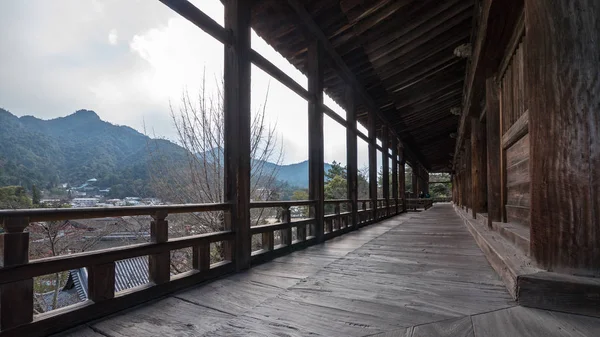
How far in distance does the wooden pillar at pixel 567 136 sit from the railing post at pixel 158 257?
2.37m

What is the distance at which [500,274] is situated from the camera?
7.67 feet

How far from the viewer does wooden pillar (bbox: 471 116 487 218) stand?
17.9 feet

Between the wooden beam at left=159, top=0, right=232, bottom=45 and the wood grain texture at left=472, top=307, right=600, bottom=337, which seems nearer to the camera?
the wood grain texture at left=472, top=307, right=600, bottom=337

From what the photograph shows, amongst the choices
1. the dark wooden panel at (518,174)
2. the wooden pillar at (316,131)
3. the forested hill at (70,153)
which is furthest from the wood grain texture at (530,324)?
the forested hill at (70,153)

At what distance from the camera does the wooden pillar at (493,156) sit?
12.4 feet

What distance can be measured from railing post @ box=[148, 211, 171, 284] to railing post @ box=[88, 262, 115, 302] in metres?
0.30

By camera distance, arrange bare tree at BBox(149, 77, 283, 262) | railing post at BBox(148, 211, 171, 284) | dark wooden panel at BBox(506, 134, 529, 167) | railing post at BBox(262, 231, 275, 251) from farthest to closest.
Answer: bare tree at BBox(149, 77, 283, 262) → railing post at BBox(262, 231, 275, 251) → dark wooden panel at BBox(506, 134, 529, 167) → railing post at BBox(148, 211, 171, 284)

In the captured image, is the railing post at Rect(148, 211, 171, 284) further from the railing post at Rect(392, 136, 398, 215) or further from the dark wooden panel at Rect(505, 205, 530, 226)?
the railing post at Rect(392, 136, 398, 215)

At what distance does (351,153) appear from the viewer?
20.3 ft

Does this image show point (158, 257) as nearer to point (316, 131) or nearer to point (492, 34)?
point (316, 131)

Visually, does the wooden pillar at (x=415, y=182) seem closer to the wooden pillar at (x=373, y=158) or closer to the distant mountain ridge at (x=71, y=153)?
the wooden pillar at (x=373, y=158)

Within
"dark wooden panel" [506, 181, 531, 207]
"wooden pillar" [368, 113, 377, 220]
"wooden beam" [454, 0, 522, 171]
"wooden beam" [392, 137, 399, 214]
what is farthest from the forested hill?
"wooden beam" [392, 137, 399, 214]

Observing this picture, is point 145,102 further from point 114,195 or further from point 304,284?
point 304,284

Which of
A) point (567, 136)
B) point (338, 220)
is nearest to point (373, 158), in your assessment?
point (338, 220)
